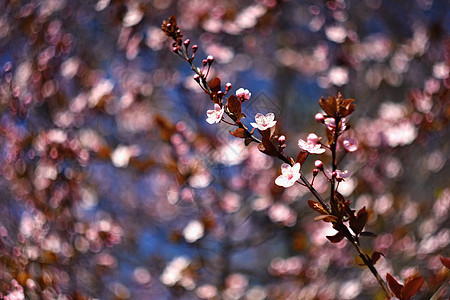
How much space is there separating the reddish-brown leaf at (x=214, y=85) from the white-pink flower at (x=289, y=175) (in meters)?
0.19

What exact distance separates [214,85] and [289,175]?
0.21 metres

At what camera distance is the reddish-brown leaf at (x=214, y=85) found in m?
0.69

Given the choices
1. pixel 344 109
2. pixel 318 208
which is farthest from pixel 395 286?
pixel 344 109

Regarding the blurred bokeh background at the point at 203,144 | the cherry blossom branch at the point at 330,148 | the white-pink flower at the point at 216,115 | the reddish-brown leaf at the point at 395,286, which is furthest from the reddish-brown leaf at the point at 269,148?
the blurred bokeh background at the point at 203,144

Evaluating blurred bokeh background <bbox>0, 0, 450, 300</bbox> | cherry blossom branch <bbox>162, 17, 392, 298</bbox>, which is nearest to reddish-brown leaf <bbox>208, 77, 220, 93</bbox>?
cherry blossom branch <bbox>162, 17, 392, 298</bbox>

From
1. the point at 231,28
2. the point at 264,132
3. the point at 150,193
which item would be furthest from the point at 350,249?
the point at 264,132

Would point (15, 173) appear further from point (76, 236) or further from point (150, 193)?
point (150, 193)

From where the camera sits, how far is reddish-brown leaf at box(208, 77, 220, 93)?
0.69 meters

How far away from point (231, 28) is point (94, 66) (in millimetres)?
1032

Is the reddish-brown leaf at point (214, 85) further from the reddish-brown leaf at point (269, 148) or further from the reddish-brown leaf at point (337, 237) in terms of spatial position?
the reddish-brown leaf at point (337, 237)

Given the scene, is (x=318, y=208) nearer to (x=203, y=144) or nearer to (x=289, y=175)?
(x=289, y=175)

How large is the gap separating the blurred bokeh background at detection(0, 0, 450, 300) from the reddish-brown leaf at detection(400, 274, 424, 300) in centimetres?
160

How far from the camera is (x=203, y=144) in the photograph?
2.66 metres

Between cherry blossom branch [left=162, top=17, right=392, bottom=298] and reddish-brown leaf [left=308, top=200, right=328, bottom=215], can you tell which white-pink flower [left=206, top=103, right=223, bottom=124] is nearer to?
cherry blossom branch [left=162, top=17, right=392, bottom=298]
